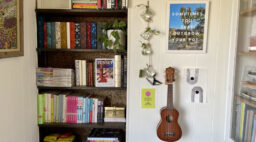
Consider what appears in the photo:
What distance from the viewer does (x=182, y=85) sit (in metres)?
1.78

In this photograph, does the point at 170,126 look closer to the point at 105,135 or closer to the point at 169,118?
the point at 169,118

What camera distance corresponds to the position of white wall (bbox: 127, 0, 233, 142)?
1723 millimetres

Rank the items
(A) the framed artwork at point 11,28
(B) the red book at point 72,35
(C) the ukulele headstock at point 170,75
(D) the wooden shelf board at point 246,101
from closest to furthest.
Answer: (A) the framed artwork at point 11,28
(D) the wooden shelf board at point 246,101
(C) the ukulele headstock at point 170,75
(B) the red book at point 72,35

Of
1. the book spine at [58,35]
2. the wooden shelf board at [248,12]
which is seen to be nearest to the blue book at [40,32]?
the book spine at [58,35]

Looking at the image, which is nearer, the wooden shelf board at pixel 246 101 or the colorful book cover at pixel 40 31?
the wooden shelf board at pixel 246 101

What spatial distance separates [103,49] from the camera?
5.72 feet

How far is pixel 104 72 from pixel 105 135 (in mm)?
546

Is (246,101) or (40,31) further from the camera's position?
(40,31)

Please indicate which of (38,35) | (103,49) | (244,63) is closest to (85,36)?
(103,49)

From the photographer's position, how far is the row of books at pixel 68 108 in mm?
1825

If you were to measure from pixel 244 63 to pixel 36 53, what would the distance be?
1.63m

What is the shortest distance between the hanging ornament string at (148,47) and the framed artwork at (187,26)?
0.47 ft

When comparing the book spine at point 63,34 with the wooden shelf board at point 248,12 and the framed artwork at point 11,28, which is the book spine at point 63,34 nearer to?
the framed artwork at point 11,28

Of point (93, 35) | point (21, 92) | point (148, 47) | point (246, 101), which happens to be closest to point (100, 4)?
point (93, 35)
